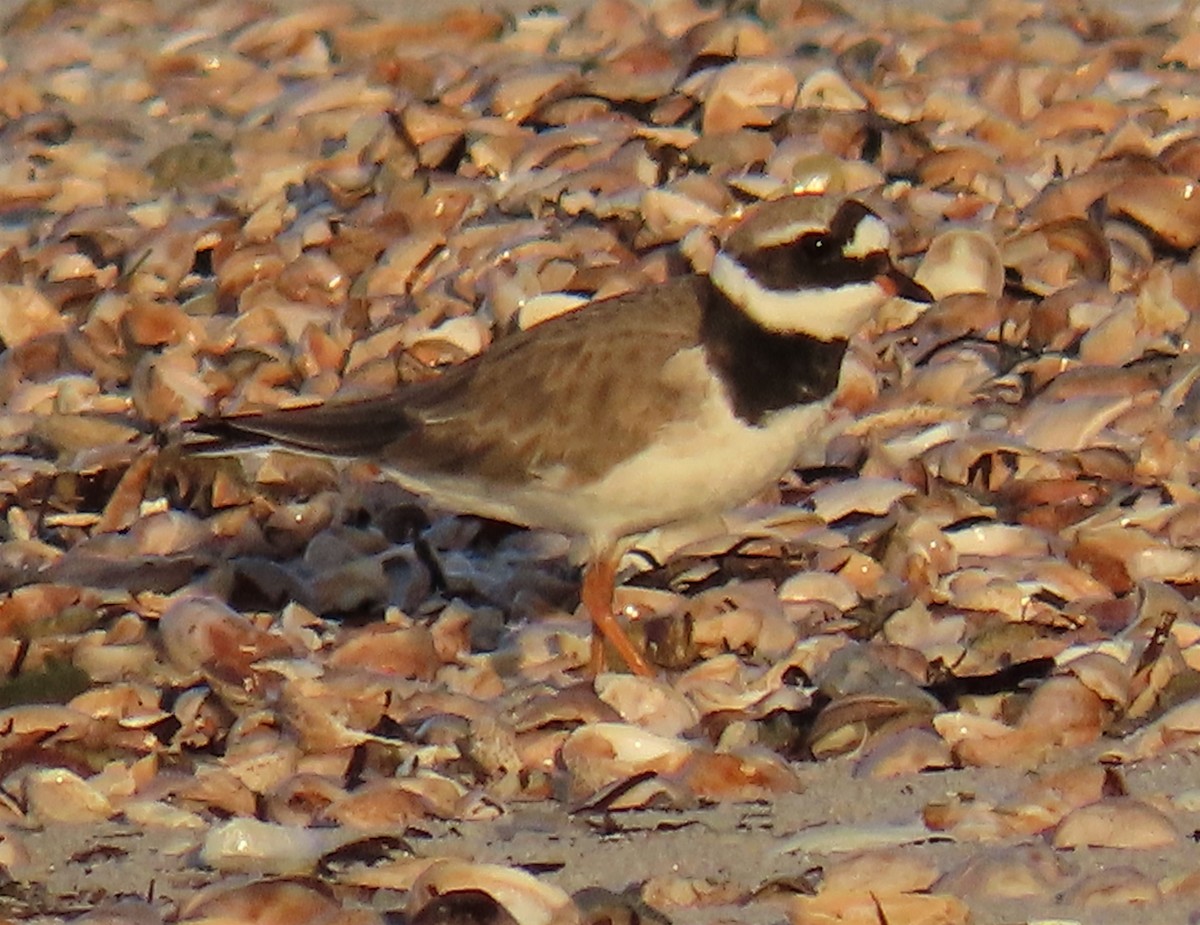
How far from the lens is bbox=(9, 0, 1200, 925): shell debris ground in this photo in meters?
4.20

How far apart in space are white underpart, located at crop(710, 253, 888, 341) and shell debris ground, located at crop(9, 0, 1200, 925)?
55cm

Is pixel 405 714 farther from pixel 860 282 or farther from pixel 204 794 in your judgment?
pixel 860 282

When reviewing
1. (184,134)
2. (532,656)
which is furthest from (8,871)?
(184,134)

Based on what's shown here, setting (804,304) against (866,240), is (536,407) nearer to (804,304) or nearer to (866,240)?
(804,304)

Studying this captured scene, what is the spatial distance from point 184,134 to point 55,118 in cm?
50

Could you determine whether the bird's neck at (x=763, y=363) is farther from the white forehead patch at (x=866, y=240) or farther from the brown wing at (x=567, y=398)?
the white forehead patch at (x=866, y=240)

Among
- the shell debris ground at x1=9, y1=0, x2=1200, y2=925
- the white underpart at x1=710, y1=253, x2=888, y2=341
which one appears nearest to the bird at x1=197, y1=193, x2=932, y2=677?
the white underpart at x1=710, y1=253, x2=888, y2=341

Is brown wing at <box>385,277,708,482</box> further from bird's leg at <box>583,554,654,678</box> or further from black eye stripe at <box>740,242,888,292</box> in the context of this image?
bird's leg at <box>583,554,654,678</box>

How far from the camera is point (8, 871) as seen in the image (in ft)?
14.0

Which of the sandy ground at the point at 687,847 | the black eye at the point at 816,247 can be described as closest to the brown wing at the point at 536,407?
the black eye at the point at 816,247

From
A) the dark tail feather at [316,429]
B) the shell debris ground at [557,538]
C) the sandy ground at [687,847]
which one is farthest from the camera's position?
the dark tail feather at [316,429]

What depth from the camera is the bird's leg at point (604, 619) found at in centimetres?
525

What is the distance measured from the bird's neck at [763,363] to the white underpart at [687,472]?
0.02 metres

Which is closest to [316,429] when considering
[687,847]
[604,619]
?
[604,619]
